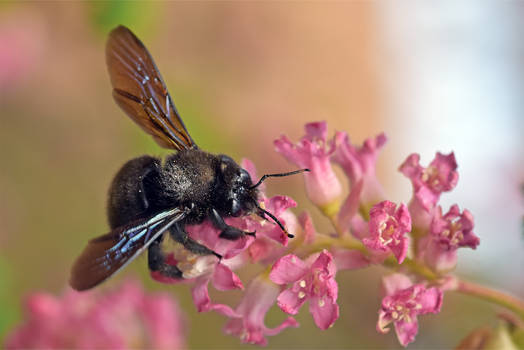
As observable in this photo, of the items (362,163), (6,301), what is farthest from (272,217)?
(6,301)

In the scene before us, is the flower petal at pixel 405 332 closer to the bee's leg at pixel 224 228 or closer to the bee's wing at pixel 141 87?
the bee's leg at pixel 224 228

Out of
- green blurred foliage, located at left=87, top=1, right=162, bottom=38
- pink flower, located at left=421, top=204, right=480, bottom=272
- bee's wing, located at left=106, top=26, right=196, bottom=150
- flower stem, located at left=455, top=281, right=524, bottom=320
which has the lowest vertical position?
flower stem, located at left=455, top=281, right=524, bottom=320

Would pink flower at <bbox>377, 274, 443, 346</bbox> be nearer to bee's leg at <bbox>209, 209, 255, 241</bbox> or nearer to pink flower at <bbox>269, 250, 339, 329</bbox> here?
pink flower at <bbox>269, 250, 339, 329</bbox>

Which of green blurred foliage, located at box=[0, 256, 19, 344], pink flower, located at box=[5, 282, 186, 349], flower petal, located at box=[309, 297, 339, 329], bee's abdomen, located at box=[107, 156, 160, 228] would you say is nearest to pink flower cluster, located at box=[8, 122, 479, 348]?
Result: flower petal, located at box=[309, 297, 339, 329]

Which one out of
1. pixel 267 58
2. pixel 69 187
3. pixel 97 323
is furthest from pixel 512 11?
pixel 97 323

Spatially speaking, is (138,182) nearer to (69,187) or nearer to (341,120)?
(69,187)

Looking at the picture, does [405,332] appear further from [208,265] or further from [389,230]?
[208,265]

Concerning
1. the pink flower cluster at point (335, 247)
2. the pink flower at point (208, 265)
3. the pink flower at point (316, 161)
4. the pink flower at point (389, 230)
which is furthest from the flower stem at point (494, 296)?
the pink flower at point (208, 265)

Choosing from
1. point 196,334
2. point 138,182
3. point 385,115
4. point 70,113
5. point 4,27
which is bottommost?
point 196,334
